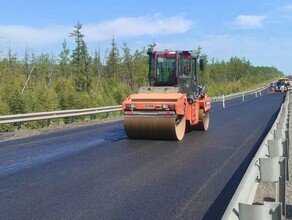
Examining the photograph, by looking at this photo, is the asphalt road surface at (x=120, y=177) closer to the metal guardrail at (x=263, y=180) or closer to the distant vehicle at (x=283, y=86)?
the metal guardrail at (x=263, y=180)

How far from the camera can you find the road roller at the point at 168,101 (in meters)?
12.6

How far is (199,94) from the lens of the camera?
623 inches

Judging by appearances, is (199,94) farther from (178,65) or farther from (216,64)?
(216,64)

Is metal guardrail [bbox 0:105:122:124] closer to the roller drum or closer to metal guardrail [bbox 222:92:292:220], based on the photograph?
the roller drum

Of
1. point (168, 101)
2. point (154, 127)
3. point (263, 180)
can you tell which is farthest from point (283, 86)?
point (263, 180)

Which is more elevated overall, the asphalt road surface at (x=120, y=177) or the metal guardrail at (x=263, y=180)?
the metal guardrail at (x=263, y=180)

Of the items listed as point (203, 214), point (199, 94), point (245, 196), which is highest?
point (199, 94)

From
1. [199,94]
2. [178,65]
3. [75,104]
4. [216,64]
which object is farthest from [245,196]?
[216,64]

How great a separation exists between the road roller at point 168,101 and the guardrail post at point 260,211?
912cm

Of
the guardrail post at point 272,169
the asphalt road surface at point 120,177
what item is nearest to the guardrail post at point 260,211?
the guardrail post at point 272,169

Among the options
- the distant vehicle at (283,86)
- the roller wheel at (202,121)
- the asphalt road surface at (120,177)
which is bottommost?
the asphalt road surface at (120,177)

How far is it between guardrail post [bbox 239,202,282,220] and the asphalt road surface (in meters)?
2.30

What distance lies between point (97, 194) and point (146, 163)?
9.25 ft

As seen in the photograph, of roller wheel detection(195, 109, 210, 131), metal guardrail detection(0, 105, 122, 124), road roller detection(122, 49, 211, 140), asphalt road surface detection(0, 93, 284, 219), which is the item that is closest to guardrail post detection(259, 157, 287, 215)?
asphalt road surface detection(0, 93, 284, 219)
